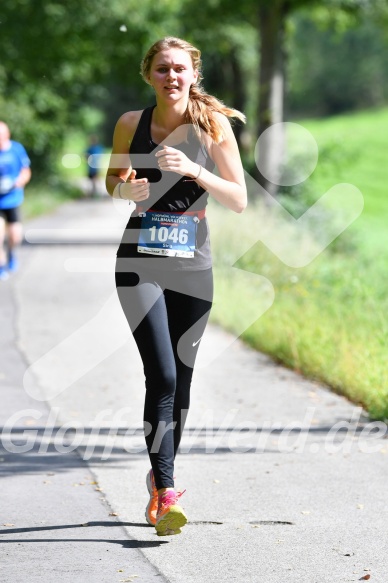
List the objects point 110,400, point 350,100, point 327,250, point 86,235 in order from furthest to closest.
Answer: point 350,100, point 86,235, point 327,250, point 110,400

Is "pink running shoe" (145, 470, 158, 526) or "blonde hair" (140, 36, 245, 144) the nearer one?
"blonde hair" (140, 36, 245, 144)

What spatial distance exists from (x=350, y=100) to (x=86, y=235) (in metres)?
68.0

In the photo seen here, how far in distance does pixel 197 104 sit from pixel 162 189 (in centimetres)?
41

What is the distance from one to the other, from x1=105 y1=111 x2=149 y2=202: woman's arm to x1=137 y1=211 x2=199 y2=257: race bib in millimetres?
134

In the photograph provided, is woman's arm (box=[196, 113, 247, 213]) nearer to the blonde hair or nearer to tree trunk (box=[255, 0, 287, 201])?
the blonde hair

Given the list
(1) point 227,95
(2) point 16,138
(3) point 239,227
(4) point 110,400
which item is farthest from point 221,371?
(1) point 227,95

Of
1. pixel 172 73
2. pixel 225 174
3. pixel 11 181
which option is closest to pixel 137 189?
pixel 225 174

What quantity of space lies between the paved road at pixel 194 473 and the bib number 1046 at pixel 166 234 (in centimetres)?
113

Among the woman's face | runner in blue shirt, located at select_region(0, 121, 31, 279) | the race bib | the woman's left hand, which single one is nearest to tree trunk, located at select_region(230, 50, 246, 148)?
runner in blue shirt, located at select_region(0, 121, 31, 279)

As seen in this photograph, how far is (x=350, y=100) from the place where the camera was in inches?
3469

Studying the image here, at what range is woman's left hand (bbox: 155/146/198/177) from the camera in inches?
187

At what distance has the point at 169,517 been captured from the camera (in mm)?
4852

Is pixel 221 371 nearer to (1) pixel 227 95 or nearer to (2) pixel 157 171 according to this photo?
(2) pixel 157 171

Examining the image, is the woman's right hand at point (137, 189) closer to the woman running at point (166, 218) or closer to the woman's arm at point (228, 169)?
the woman running at point (166, 218)
